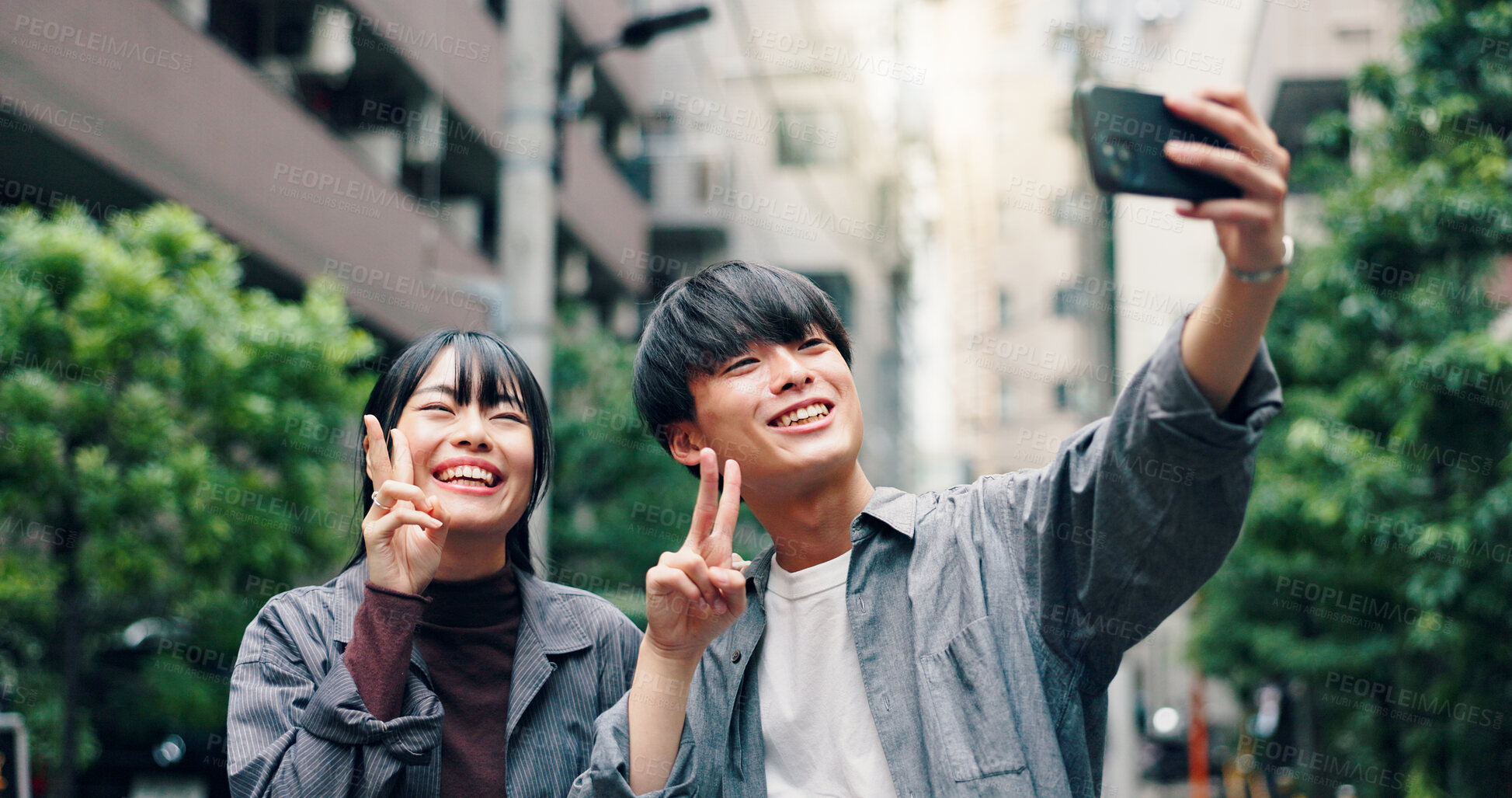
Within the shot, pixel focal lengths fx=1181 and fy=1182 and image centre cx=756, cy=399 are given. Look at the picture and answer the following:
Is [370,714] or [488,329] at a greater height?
[488,329]

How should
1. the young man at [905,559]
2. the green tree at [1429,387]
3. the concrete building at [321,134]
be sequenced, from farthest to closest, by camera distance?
the concrete building at [321,134] → the green tree at [1429,387] → the young man at [905,559]

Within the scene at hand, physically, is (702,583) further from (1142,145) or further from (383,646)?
(1142,145)

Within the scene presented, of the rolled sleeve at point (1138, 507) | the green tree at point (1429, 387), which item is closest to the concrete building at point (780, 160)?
the green tree at point (1429, 387)

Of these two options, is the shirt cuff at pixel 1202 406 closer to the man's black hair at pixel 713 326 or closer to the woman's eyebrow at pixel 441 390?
the man's black hair at pixel 713 326

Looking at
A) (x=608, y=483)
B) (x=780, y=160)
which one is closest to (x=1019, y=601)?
(x=608, y=483)

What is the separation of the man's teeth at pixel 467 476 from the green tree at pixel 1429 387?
5.68 m

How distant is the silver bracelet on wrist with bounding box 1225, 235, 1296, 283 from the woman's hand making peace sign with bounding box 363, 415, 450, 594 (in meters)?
1.48

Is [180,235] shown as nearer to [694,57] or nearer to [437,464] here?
[437,464]

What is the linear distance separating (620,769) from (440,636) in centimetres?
64

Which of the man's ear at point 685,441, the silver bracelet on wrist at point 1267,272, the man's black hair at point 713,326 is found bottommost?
the man's ear at point 685,441

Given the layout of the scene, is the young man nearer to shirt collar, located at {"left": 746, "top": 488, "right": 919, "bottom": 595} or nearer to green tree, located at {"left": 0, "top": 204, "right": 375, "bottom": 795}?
shirt collar, located at {"left": 746, "top": 488, "right": 919, "bottom": 595}

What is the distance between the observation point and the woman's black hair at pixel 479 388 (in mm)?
2568

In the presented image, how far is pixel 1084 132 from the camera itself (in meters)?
1.43

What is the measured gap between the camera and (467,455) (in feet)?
8.04
